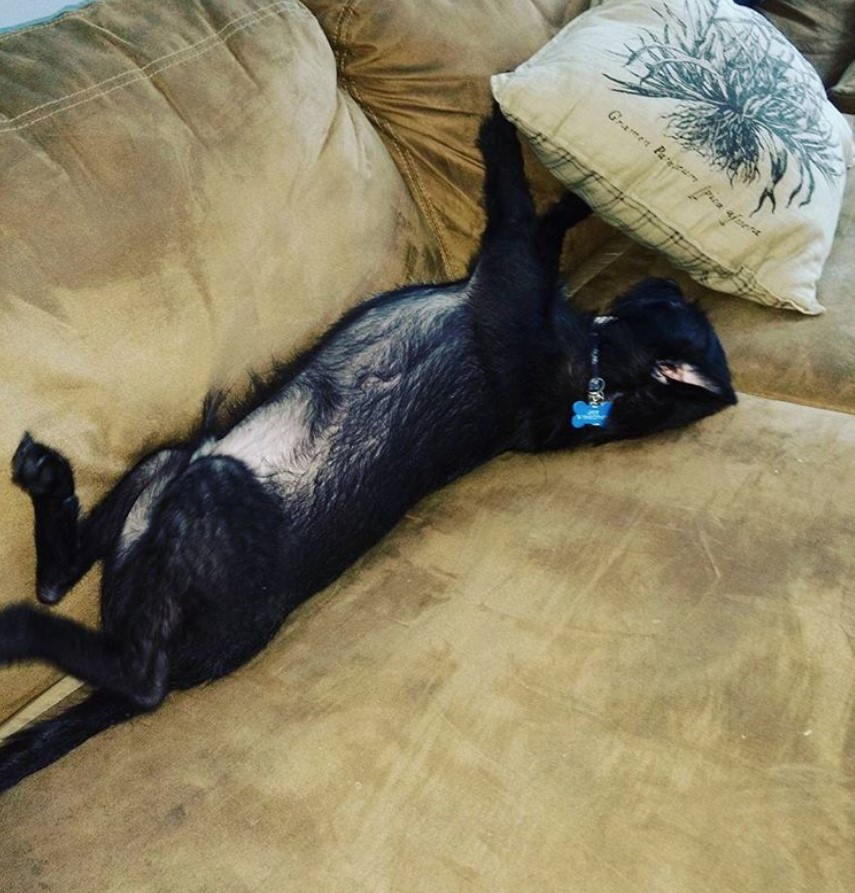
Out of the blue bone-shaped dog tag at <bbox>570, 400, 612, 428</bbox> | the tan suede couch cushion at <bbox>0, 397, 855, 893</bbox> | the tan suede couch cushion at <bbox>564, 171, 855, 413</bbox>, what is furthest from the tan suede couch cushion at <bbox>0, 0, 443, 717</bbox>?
the tan suede couch cushion at <bbox>564, 171, 855, 413</bbox>

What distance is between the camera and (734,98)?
1708 millimetres

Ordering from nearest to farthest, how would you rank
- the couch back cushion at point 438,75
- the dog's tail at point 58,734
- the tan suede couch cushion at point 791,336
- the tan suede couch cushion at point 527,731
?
the tan suede couch cushion at point 527,731, the dog's tail at point 58,734, the couch back cushion at point 438,75, the tan suede couch cushion at point 791,336

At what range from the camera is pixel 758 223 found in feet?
5.56

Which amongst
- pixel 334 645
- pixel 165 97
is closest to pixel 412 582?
pixel 334 645

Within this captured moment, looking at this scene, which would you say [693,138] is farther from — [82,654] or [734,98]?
[82,654]

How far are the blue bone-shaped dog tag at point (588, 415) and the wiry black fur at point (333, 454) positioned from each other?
16 millimetres

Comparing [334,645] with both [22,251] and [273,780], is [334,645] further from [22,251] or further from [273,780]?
[22,251]

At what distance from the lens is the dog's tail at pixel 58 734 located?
3.78 feet

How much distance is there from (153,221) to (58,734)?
2.30 feet

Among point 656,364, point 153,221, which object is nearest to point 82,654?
point 153,221

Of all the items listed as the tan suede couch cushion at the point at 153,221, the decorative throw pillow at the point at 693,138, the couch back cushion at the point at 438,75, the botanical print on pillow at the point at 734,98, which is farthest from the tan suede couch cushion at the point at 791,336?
the tan suede couch cushion at the point at 153,221

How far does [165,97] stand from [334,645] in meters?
0.82

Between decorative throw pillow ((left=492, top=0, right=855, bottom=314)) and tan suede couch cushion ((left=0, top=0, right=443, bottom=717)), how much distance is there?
1.34 feet

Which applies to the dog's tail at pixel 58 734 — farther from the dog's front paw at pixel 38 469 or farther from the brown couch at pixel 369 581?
the dog's front paw at pixel 38 469
